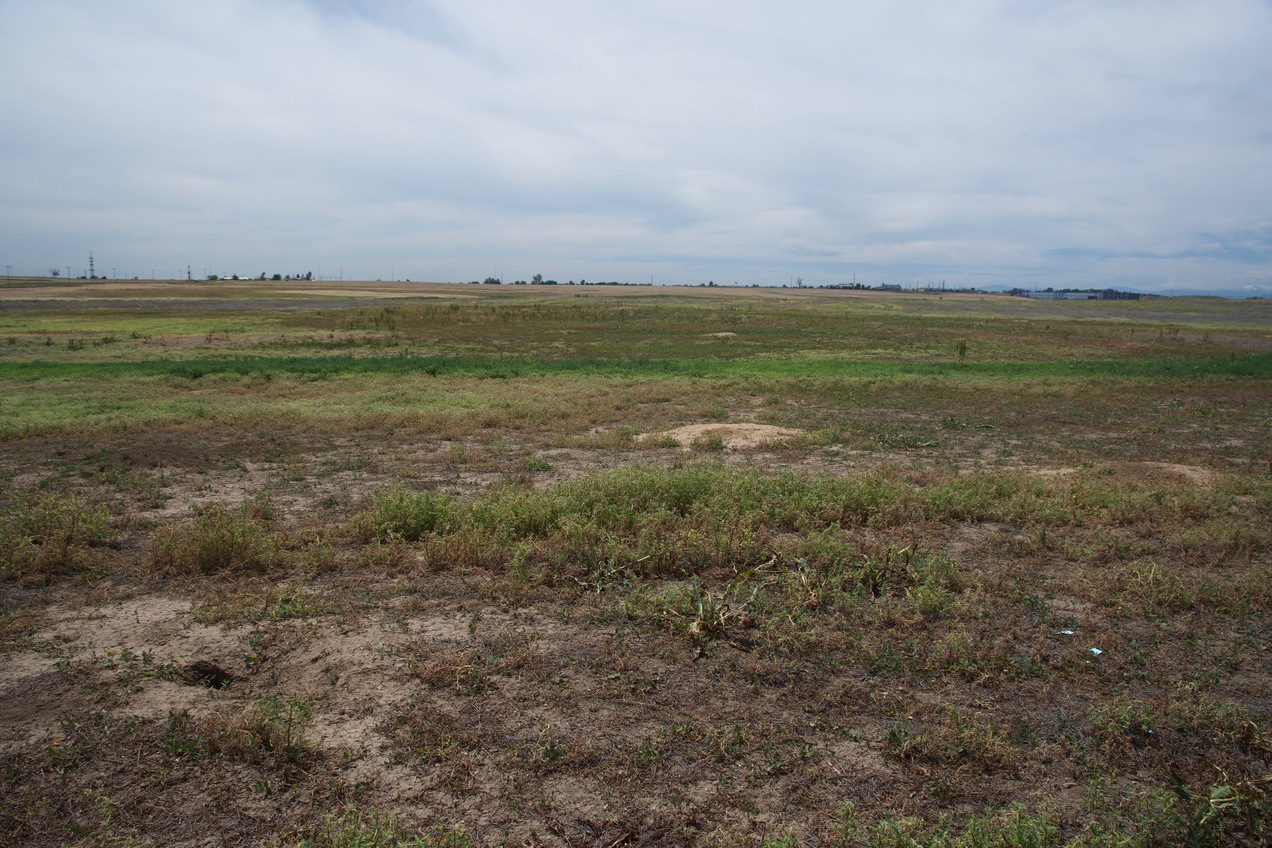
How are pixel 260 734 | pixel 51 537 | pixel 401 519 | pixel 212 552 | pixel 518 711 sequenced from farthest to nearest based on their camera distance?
pixel 401 519
pixel 51 537
pixel 212 552
pixel 518 711
pixel 260 734


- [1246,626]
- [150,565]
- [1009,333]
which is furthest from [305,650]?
[1009,333]

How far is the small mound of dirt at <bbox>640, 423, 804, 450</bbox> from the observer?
1382 centimetres

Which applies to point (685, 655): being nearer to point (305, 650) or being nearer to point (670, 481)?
point (305, 650)

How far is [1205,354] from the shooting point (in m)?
36.1

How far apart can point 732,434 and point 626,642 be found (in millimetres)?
9157

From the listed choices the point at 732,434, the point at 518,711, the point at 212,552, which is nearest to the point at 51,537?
the point at 212,552

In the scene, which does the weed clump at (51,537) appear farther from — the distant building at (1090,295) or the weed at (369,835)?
the distant building at (1090,295)

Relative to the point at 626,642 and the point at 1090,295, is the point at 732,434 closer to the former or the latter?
the point at 626,642

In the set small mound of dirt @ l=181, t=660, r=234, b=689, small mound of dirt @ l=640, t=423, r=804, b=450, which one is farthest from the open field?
small mound of dirt @ l=640, t=423, r=804, b=450

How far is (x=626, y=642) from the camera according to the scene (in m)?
5.61

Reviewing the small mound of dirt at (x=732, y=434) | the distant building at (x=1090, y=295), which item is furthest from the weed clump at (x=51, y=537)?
the distant building at (x=1090, y=295)

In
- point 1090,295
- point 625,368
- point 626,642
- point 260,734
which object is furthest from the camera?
point 1090,295

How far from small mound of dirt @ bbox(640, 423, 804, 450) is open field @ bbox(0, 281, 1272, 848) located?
28cm

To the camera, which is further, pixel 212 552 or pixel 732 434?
pixel 732 434
